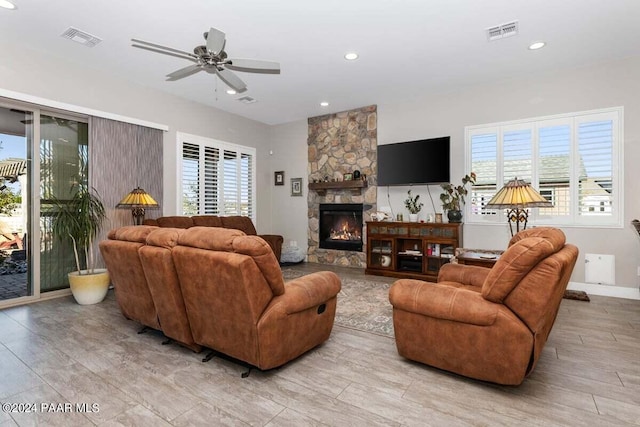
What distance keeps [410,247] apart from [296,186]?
2785mm

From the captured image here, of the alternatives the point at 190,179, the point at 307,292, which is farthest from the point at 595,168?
the point at 190,179

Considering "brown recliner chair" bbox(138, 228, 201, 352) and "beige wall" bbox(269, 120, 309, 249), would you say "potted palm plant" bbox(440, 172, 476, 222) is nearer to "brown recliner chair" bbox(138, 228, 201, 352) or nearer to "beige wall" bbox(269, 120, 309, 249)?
"beige wall" bbox(269, 120, 309, 249)

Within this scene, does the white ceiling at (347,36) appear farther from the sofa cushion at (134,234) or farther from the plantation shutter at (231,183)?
the sofa cushion at (134,234)

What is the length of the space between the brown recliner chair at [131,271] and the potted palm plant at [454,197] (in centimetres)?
405

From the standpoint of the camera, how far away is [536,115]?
4551mm

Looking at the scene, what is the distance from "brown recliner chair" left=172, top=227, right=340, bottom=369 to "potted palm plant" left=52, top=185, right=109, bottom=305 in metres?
2.24

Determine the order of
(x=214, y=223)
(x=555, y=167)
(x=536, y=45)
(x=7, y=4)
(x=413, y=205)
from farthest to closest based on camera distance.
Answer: (x=413, y=205), (x=214, y=223), (x=555, y=167), (x=536, y=45), (x=7, y=4)

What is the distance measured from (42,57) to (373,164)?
4841 mm

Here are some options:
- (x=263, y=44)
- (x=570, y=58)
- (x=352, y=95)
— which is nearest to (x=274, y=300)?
(x=263, y=44)

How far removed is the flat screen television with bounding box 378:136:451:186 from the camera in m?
5.06

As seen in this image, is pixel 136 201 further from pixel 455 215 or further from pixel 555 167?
pixel 555 167

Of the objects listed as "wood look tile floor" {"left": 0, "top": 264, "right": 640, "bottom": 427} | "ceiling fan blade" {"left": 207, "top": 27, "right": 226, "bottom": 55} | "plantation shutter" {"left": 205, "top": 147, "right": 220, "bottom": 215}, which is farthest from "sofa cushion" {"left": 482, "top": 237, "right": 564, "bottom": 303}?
"plantation shutter" {"left": 205, "top": 147, "right": 220, "bottom": 215}

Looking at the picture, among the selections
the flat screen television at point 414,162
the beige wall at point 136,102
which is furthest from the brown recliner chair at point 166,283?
the flat screen television at point 414,162

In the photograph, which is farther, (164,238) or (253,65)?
(253,65)
